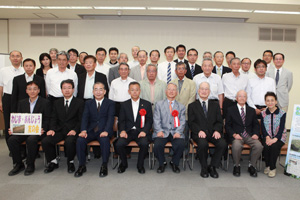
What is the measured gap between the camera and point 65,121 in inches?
153

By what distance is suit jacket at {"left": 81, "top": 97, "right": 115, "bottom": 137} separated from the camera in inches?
150

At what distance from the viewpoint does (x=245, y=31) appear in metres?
7.84

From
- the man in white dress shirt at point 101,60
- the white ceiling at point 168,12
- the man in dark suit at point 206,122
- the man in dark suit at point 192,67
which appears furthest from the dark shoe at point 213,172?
the white ceiling at point 168,12

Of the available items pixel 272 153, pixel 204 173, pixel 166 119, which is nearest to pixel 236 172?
A: pixel 204 173

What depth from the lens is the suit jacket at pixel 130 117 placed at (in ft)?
12.7

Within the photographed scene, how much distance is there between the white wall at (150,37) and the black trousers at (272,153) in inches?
191

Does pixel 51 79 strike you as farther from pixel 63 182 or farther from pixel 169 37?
pixel 169 37

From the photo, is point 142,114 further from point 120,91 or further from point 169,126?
point 120,91

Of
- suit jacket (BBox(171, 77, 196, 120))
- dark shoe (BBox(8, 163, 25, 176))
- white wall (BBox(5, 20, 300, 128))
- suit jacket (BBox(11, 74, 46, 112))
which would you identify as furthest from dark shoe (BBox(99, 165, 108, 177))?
white wall (BBox(5, 20, 300, 128))

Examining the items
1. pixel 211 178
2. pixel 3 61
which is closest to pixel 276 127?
pixel 211 178

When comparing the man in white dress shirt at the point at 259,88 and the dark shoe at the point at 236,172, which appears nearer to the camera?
the dark shoe at the point at 236,172

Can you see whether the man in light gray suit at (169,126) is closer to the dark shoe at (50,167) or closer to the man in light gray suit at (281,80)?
the dark shoe at (50,167)

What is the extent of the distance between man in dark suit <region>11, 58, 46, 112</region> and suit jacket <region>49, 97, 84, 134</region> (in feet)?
1.74

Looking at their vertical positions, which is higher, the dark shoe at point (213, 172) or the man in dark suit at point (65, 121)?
the man in dark suit at point (65, 121)
